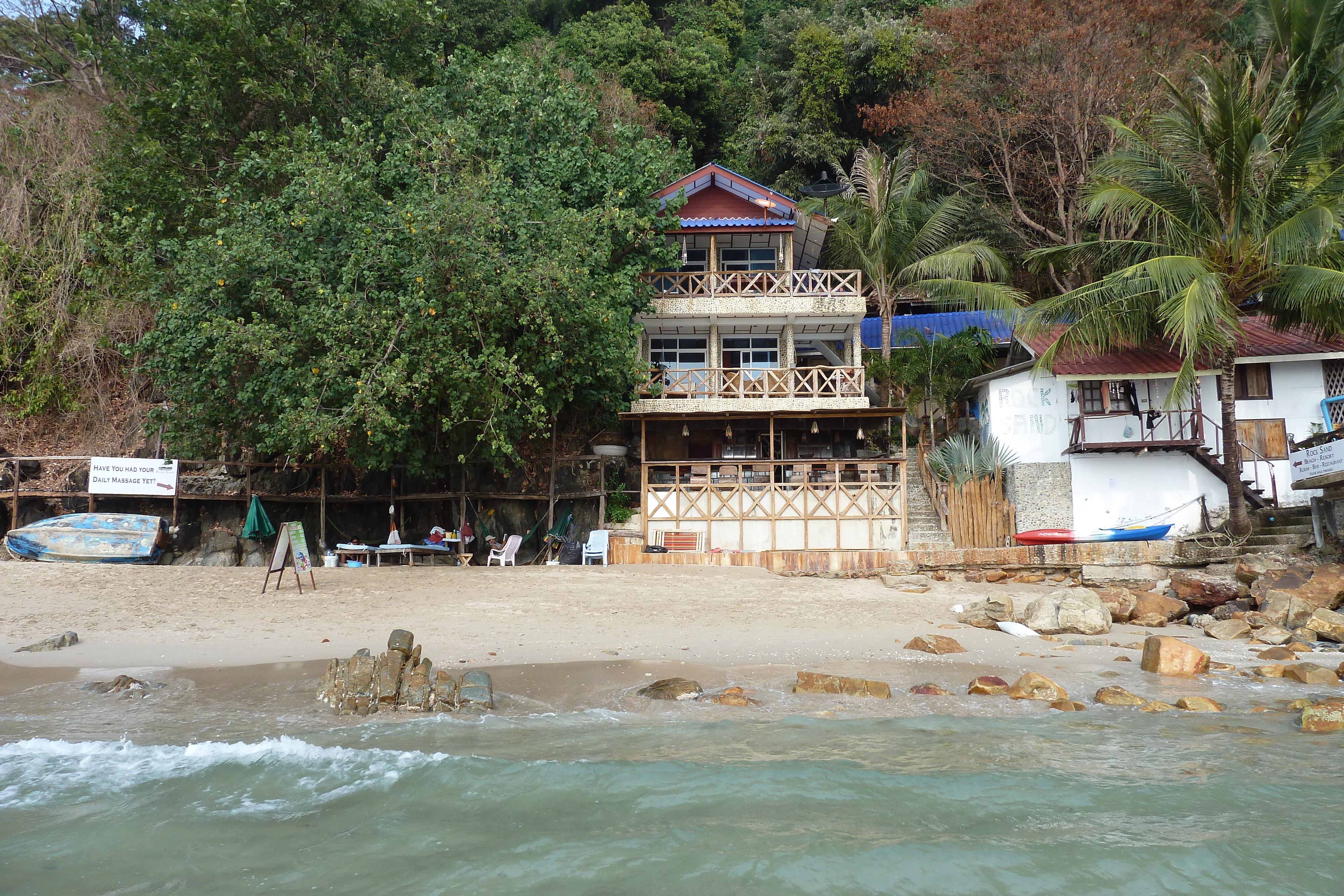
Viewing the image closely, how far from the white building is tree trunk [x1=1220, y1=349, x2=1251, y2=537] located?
1212 millimetres

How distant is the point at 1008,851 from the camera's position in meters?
5.53

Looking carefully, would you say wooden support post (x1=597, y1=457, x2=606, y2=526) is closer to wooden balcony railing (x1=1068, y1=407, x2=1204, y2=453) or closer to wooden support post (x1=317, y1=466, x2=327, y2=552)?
wooden support post (x1=317, y1=466, x2=327, y2=552)

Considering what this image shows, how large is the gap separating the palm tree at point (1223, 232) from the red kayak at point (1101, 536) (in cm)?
138

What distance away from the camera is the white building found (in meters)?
18.0

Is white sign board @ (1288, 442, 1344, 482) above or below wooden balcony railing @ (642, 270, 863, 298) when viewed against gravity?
below

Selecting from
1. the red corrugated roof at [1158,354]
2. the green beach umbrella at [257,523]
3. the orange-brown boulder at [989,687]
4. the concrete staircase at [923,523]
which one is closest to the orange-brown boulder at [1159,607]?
the concrete staircase at [923,523]

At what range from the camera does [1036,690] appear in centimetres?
849

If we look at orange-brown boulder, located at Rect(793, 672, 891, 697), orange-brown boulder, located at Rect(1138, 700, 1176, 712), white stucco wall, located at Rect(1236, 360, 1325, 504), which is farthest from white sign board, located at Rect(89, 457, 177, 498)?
white stucco wall, located at Rect(1236, 360, 1325, 504)

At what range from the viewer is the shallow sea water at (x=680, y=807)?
5.22 meters

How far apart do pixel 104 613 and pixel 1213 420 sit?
20.6 m

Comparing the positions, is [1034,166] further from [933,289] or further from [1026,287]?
[933,289]

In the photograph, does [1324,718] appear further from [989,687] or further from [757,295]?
[757,295]

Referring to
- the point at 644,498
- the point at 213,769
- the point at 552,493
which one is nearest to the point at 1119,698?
the point at 213,769

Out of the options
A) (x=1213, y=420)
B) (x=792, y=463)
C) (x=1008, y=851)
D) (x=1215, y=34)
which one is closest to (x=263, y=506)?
(x=792, y=463)
